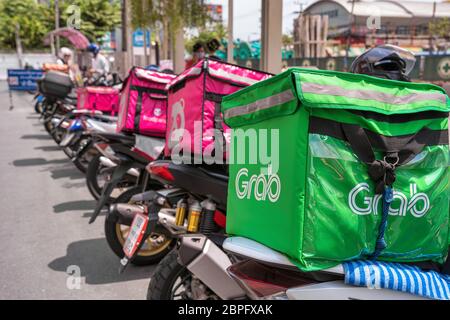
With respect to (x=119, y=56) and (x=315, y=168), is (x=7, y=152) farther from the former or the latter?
(x=315, y=168)

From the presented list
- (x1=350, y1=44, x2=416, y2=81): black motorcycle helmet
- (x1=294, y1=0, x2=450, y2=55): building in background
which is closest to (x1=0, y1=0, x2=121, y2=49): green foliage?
(x1=294, y1=0, x2=450, y2=55): building in background

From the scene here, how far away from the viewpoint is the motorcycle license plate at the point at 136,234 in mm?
2715

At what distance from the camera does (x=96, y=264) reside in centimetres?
362

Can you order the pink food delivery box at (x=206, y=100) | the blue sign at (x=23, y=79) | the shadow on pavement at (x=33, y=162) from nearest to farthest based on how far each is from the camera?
1. the pink food delivery box at (x=206, y=100)
2. the shadow on pavement at (x=33, y=162)
3. the blue sign at (x=23, y=79)

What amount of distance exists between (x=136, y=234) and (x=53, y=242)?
169cm

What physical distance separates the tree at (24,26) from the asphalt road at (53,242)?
40.2m

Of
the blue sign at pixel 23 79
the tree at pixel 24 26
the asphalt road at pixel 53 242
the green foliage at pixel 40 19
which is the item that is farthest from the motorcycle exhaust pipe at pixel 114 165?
the tree at pixel 24 26

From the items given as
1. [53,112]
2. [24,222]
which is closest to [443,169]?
[24,222]

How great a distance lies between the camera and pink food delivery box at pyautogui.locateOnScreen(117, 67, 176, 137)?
12.2ft

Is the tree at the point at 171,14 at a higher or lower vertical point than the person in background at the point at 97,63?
higher

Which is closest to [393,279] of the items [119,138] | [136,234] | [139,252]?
[136,234]

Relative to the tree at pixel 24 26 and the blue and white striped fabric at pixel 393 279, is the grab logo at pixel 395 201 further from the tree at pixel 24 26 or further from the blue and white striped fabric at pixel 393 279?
the tree at pixel 24 26

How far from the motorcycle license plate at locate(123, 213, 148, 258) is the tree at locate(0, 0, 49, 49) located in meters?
44.5

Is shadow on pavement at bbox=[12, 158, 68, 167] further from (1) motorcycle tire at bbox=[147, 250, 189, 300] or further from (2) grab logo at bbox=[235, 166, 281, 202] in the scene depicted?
(2) grab logo at bbox=[235, 166, 281, 202]
